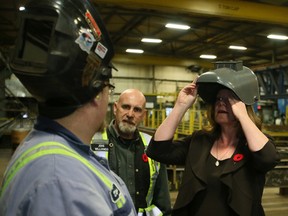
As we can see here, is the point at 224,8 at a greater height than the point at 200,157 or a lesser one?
greater

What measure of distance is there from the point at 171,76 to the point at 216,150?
18.7m

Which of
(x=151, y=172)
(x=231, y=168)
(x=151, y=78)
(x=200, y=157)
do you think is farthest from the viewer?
(x=151, y=78)

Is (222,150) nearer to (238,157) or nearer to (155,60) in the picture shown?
(238,157)

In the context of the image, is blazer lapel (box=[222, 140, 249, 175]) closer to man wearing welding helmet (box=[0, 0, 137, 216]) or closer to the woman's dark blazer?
the woman's dark blazer

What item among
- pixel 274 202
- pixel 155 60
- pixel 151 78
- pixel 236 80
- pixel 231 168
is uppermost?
pixel 155 60

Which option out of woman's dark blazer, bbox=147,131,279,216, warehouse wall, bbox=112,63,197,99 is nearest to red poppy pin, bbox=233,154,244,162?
woman's dark blazer, bbox=147,131,279,216

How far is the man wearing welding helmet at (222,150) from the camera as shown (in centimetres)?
167

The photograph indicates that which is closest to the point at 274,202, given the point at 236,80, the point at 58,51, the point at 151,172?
the point at 151,172

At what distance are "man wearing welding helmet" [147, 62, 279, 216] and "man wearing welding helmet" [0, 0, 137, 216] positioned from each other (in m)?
0.83

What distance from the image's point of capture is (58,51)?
34.7 inches

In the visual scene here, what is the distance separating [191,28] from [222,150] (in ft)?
39.4

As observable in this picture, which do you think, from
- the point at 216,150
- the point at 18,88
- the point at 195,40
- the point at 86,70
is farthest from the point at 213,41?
the point at 86,70

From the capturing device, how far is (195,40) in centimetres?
1560

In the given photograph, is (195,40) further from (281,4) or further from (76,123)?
(76,123)
